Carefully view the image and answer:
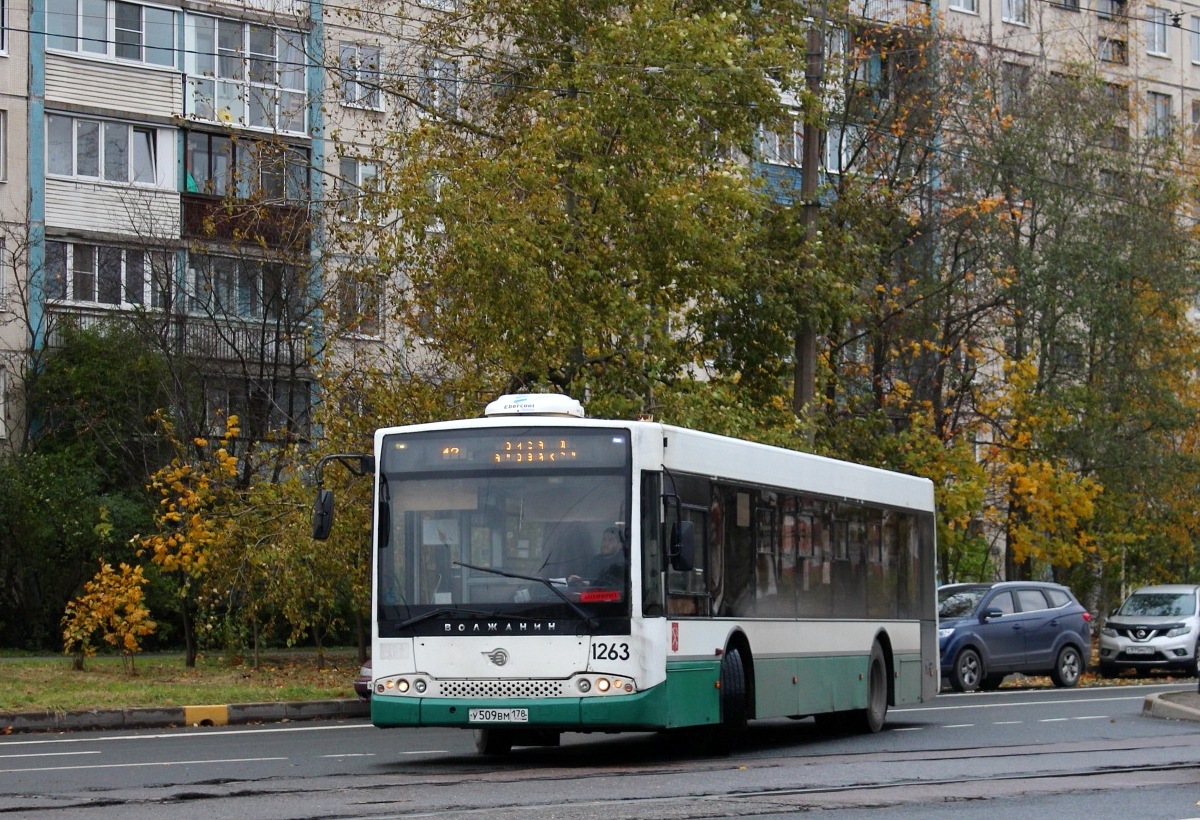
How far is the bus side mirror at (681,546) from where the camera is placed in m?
14.3

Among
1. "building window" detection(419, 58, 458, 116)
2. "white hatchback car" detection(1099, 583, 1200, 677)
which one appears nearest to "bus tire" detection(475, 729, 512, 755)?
"building window" detection(419, 58, 458, 116)

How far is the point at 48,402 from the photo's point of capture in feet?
129

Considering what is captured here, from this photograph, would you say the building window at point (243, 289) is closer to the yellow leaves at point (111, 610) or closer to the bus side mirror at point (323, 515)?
the yellow leaves at point (111, 610)

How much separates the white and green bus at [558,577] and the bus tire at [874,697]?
10.5ft

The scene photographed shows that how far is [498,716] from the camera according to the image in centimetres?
1424

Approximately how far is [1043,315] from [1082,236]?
2049 mm

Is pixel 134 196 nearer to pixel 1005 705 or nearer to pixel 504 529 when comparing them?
pixel 1005 705

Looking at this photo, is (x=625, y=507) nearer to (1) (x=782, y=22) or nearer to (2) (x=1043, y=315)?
(1) (x=782, y=22)

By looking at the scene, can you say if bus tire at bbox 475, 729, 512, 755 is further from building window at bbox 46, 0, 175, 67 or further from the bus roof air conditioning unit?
building window at bbox 46, 0, 175, 67

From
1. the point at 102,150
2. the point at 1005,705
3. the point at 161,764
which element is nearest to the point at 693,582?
the point at 161,764

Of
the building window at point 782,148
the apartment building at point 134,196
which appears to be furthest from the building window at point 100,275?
the building window at point 782,148

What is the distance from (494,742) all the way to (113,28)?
28601mm

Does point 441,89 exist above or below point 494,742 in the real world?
above

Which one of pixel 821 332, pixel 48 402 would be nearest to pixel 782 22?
pixel 821 332
